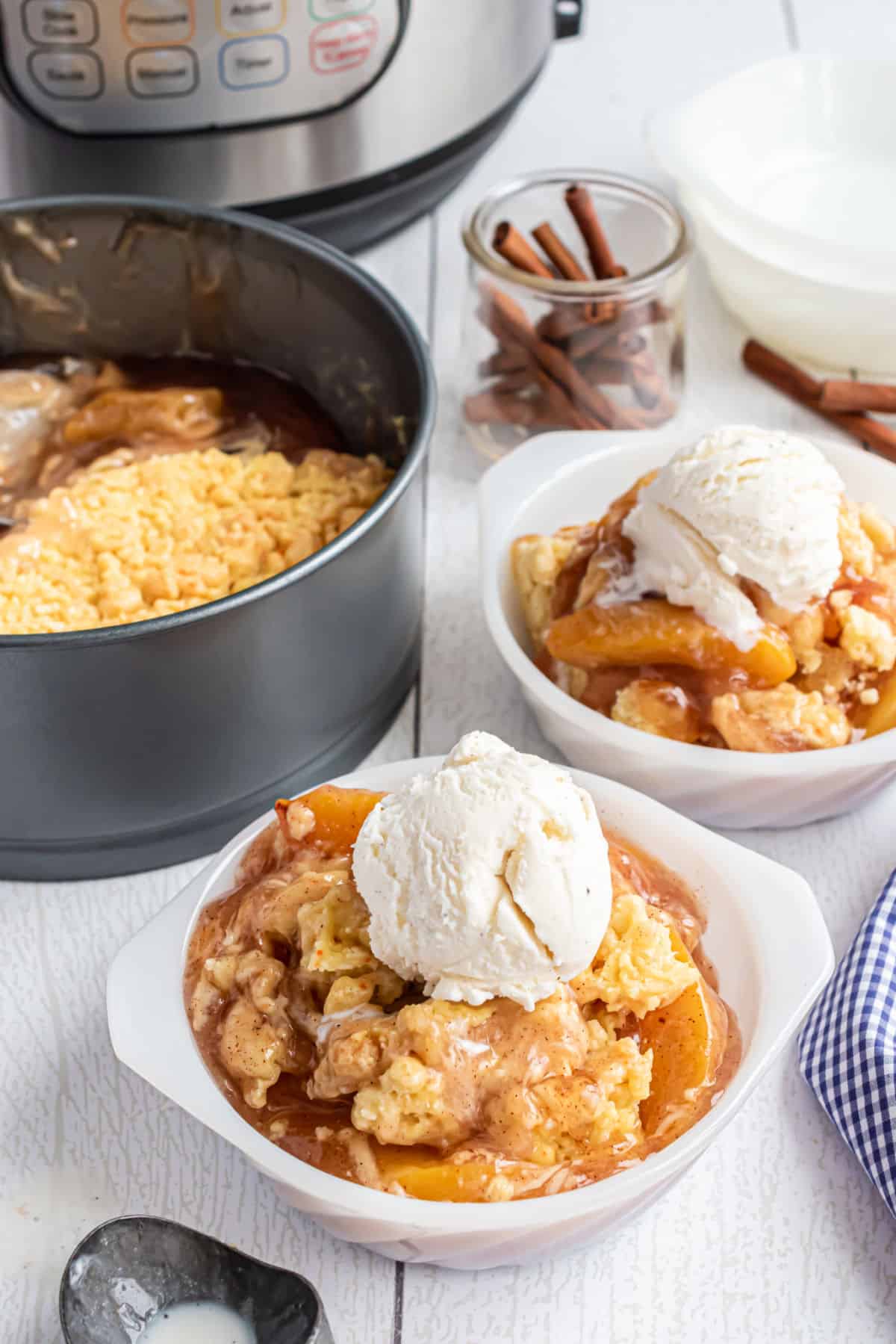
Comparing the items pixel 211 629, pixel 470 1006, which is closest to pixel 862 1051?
pixel 470 1006

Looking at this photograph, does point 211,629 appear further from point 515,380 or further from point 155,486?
point 515,380

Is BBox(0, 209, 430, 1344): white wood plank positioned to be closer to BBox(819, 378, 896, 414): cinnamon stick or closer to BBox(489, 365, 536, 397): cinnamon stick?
BBox(489, 365, 536, 397): cinnamon stick

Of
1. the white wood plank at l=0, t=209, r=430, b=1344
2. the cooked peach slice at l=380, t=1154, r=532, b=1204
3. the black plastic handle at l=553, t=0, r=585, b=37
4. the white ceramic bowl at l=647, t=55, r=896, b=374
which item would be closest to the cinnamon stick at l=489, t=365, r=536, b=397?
the white ceramic bowl at l=647, t=55, r=896, b=374

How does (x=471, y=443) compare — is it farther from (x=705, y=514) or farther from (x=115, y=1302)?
(x=115, y=1302)

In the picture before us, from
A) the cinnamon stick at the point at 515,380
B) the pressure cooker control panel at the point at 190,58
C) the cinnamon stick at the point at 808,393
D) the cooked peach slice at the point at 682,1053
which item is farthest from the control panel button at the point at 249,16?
the cooked peach slice at the point at 682,1053

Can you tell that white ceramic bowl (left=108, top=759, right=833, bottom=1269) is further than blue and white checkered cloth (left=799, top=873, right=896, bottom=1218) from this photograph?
No
